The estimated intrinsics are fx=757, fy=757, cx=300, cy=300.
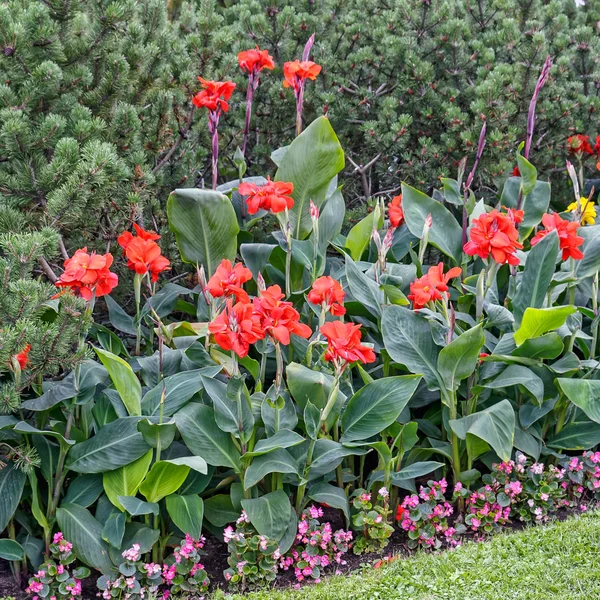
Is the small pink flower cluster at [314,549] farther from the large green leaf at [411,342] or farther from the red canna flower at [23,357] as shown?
the red canna flower at [23,357]

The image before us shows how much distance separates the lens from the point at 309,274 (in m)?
3.47

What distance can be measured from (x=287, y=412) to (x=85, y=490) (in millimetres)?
770

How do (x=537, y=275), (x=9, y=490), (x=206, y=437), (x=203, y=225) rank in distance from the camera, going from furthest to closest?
(x=203, y=225)
(x=537, y=275)
(x=206, y=437)
(x=9, y=490)

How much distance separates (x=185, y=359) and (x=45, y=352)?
27.0 inches

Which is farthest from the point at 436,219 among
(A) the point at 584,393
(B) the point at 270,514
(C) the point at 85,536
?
(C) the point at 85,536

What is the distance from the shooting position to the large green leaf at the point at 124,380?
253 centimetres

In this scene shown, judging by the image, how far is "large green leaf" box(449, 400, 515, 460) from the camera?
272 centimetres

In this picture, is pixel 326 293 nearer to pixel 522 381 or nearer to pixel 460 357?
pixel 460 357

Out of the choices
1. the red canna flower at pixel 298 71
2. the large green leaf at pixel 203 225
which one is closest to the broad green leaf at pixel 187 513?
the large green leaf at pixel 203 225

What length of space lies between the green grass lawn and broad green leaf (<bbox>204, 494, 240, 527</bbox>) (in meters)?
0.32

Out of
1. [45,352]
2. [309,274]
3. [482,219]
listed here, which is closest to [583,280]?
[482,219]

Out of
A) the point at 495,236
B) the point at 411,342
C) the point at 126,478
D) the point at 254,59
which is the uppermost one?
the point at 254,59

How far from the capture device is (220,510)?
2.77 meters

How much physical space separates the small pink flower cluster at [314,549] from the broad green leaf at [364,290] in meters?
0.85
